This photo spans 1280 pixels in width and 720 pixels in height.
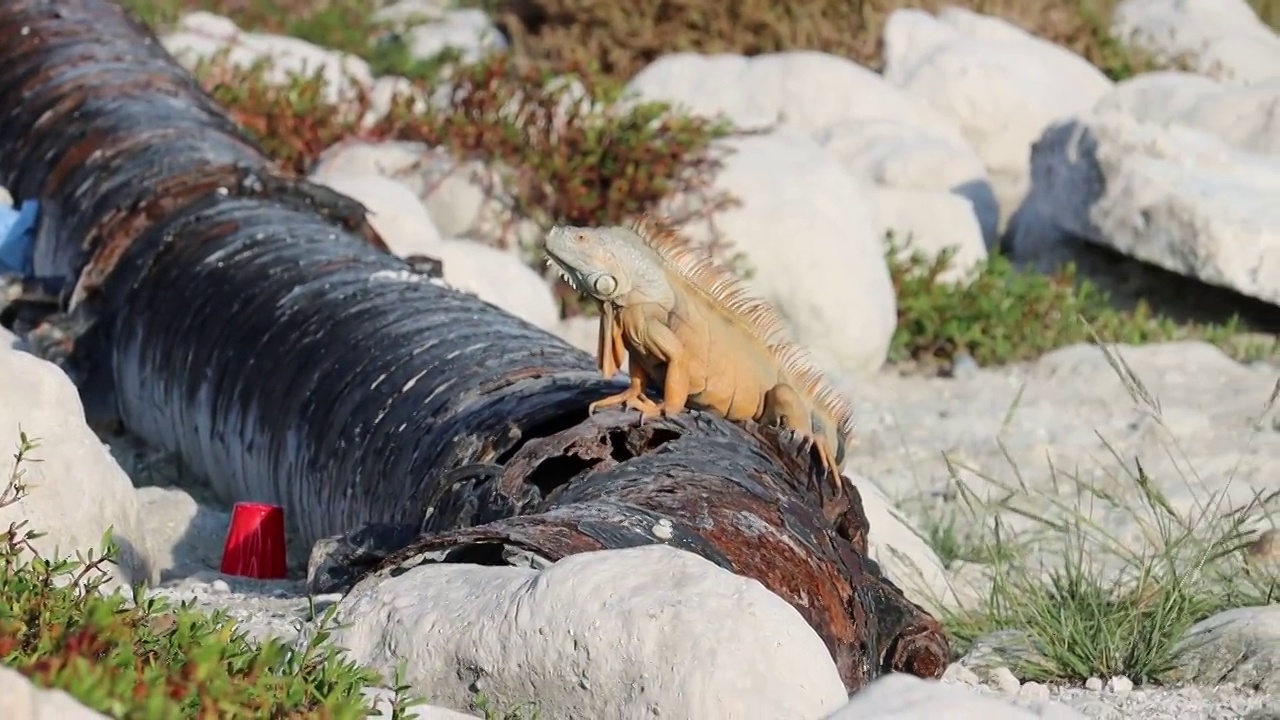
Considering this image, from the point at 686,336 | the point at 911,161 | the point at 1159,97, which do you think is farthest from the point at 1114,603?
the point at 1159,97

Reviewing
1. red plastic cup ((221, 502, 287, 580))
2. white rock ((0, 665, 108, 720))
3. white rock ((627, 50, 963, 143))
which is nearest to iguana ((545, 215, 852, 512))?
red plastic cup ((221, 502, 287, 580))

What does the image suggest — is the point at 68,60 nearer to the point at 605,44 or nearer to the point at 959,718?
the point at 605,44

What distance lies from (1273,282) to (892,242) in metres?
1.77

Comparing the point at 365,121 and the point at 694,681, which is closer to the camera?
the point at 694,681

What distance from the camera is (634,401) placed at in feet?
13.9

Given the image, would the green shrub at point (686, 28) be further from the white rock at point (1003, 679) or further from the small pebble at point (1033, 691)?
the small pebble at point (1033, 691)

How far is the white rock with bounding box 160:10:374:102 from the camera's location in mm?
9750

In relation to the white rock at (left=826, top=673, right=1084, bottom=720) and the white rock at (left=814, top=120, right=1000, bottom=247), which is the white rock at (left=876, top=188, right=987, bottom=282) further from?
the white rock at (left=826, top=673, right=1084, bottom=720)

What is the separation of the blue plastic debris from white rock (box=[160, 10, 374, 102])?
2.23m

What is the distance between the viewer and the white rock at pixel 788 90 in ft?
35.1

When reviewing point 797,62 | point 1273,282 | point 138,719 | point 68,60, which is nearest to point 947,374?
point 1273,282

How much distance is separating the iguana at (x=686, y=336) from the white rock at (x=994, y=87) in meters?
6.77

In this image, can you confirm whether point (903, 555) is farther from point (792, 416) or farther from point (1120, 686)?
point (1120, 686)

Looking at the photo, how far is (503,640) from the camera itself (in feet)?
9.95
